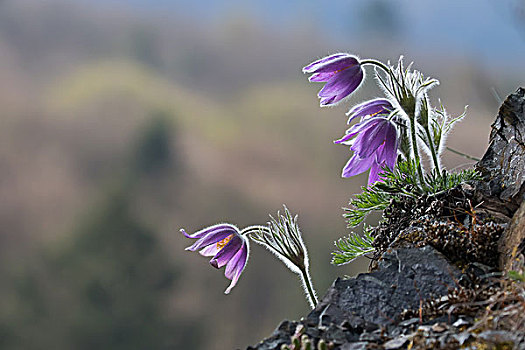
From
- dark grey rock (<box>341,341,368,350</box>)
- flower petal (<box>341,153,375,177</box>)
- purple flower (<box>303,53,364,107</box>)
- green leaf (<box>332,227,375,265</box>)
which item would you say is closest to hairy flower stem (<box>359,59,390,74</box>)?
purple flower (<box>303,53,364,107</box>)

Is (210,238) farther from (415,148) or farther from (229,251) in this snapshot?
(415,148)

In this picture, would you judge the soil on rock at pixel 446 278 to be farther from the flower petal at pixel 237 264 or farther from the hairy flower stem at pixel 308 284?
the flower petal at pixel 237 264

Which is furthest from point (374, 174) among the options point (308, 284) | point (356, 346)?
point (356, 346)

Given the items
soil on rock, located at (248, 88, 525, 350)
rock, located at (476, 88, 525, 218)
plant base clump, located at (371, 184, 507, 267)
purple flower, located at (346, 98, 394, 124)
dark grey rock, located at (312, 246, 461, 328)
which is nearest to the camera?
soil on rock, located at (248, 88, 525, 350)

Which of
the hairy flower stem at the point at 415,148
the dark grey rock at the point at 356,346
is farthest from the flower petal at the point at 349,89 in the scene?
the dark grey rock at the point at 356,346

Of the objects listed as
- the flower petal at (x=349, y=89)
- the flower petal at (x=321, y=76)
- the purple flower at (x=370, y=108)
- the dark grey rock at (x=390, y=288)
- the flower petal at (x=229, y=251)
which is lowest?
the dark grey rock at (x=390, y=288)

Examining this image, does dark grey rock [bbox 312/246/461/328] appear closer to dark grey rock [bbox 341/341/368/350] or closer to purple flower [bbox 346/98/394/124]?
dark grey rock [bbox 341/341/368/350]
